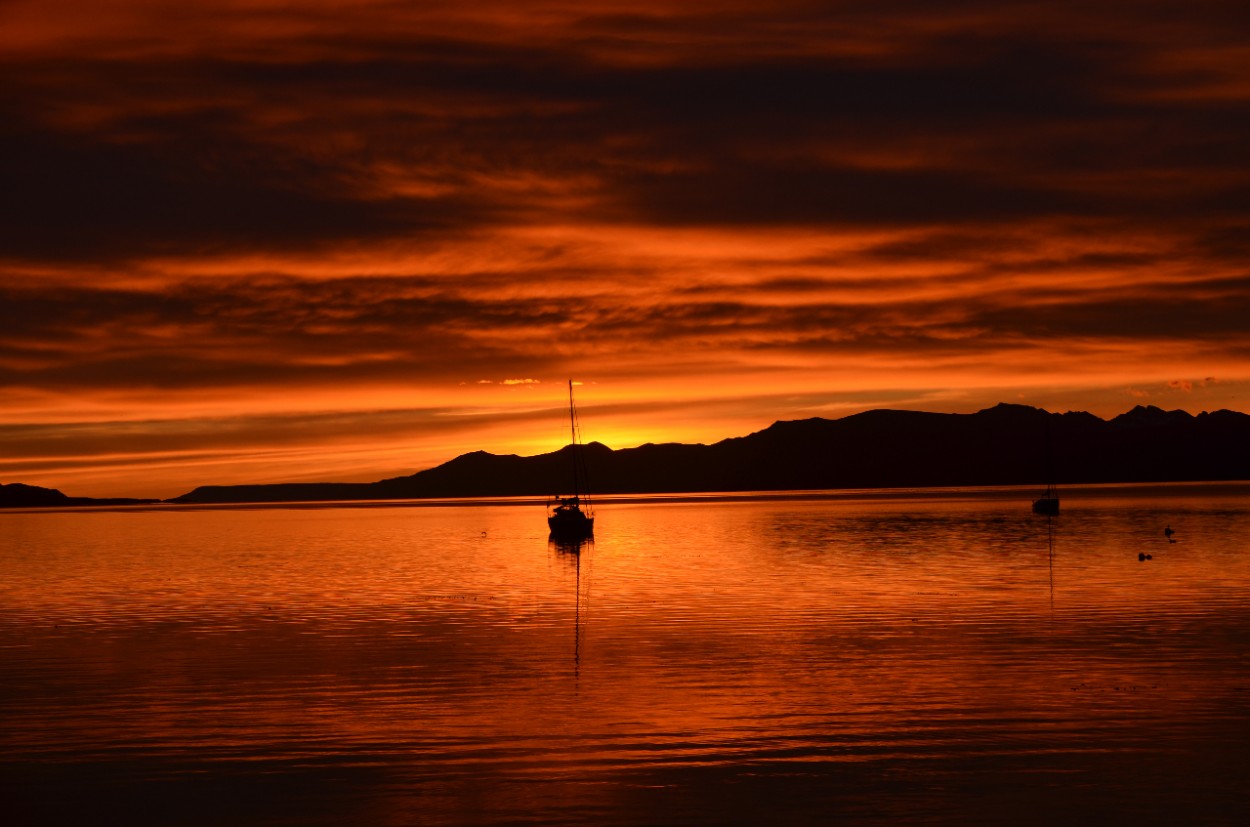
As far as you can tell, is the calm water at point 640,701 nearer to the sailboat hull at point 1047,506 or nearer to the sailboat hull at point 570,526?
the sailboat hull at point 570,526

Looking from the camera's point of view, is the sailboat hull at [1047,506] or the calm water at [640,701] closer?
the calm water at [640,701]

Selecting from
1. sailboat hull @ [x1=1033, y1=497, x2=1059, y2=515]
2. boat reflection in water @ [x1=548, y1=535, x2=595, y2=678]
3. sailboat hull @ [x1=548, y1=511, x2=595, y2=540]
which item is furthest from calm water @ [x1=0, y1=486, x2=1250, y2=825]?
sailboat hull @ [x1=1033, y1=497, x2=1059, y2=515]

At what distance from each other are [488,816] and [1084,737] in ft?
40.3

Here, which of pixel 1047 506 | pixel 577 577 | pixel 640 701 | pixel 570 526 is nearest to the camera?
pixel 640 701

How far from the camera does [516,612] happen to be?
178ft

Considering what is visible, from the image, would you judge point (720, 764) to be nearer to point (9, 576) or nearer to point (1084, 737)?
point (1084, 737)

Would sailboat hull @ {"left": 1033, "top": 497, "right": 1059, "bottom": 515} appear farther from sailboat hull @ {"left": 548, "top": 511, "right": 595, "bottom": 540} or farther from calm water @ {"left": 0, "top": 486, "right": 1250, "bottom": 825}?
calm water @ {"left": 0, "top": 486, "right": 1250, "bottom": 825}

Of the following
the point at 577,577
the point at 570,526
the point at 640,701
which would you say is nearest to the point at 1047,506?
the point at 570,526

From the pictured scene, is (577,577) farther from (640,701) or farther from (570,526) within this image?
(570,526)

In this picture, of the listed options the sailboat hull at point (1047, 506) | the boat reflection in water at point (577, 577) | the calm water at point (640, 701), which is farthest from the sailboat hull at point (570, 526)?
the sailboat hull at point (1047, 506)

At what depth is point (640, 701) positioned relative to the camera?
30.6m

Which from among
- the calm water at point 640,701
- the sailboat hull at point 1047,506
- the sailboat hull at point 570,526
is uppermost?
Result: the sailboat hull at point 1047,506

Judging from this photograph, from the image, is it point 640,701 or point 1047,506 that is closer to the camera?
point 640,701

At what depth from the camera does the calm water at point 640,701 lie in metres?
21.5
